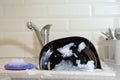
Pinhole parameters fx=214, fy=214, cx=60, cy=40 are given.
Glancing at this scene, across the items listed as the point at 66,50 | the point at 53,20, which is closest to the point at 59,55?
the point at 66,50

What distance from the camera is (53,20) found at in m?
1.35

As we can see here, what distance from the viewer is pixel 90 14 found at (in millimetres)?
1329

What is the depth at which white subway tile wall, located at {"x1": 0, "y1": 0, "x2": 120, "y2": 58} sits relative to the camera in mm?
1321

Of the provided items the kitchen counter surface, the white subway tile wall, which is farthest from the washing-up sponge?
the white subway tile wall

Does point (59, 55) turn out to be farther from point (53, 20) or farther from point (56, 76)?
point (53, 20)

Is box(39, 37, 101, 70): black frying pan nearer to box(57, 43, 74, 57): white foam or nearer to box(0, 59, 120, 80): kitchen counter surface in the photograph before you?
box(57, 43, 74, 57): white foam

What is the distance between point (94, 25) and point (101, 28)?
1.8 inches

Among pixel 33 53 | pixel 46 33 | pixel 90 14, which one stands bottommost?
pixel 33 53

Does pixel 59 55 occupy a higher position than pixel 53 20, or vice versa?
pixel 53 20

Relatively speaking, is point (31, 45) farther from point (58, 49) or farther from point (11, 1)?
point (58, 49)

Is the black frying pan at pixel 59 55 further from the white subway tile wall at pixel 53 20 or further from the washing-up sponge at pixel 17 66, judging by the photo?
the white subway tile wall at pixel 53 20

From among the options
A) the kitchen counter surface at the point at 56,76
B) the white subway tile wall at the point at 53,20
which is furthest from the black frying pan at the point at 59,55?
the white subway tile wall at the point at 53,20

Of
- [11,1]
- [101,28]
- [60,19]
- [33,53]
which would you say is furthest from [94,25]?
[11,1]

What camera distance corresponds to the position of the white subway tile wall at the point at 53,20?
4.33ft
